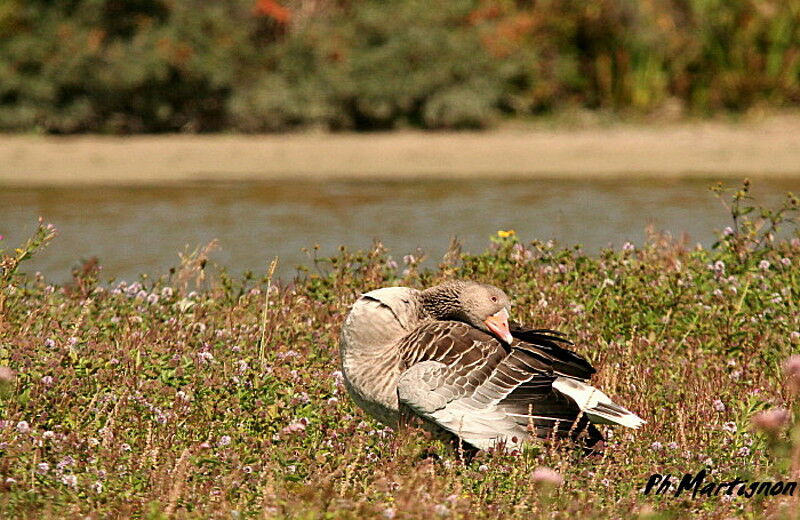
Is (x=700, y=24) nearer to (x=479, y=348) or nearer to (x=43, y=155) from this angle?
(x=43, y=155)

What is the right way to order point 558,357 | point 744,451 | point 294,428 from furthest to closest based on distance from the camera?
point 558,357 < point 744,451 < point 294,428

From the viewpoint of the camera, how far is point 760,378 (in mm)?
6781

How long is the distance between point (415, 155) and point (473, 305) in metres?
12.7

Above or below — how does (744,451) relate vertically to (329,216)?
above

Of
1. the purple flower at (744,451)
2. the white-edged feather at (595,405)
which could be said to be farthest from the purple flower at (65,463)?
the purple flower at (744,451)

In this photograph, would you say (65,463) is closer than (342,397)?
Yes

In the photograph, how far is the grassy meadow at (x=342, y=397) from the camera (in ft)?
15.7

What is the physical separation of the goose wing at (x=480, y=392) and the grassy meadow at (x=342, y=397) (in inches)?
5.0

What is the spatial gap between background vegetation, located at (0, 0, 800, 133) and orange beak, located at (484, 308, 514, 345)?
13.5 m
